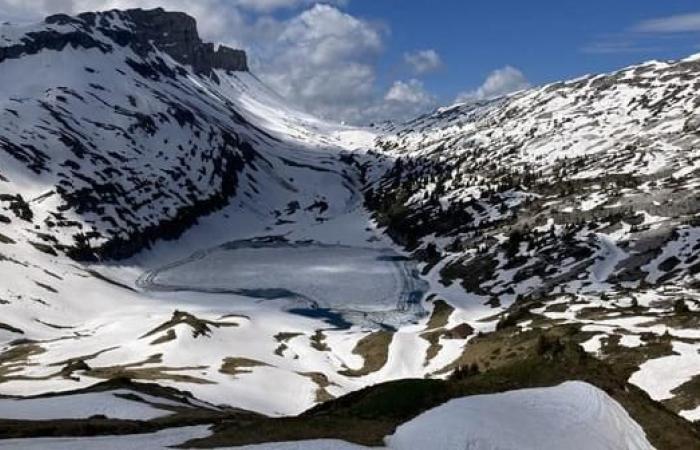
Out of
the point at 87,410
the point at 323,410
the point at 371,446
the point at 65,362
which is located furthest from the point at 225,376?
the point at 371,446

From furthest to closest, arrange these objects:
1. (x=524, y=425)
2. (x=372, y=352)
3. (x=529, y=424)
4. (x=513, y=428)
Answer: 1. (x=372, y=352)
2. (x=529, y=424)
3. (x=524, y=425)
4. (x=513, y=428)

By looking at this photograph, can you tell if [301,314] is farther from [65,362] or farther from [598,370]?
[598,370]

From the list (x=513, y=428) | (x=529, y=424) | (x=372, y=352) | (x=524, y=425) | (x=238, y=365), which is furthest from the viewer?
(x=372, y=352)

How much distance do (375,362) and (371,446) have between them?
314ft

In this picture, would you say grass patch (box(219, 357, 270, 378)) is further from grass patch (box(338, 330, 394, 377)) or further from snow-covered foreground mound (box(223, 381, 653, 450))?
snow-covered foreground mound (box(223, 381, 653, 450))

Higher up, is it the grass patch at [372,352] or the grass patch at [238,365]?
the grass patch at [372,352]

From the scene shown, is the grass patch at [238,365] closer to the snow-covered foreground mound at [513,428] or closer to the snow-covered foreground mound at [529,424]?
the snow-covered foreground mound at [513,428]

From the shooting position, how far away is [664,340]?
278 feet

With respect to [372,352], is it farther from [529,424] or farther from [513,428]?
[513,428]

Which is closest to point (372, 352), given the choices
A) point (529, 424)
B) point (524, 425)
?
point (529, 424)

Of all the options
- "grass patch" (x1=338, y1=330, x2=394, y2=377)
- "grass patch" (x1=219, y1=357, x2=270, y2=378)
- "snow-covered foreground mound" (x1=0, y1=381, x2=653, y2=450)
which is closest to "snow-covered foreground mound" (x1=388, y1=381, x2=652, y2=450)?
"snow-covered foreground mound" (x1=0, y1=381, x2=653, y2=450)

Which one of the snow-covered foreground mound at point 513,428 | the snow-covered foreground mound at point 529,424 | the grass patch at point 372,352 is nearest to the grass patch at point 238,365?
the grass patch at point 372,352

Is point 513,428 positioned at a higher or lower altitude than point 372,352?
lower

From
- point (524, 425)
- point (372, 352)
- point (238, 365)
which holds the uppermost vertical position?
point (372, 352)
